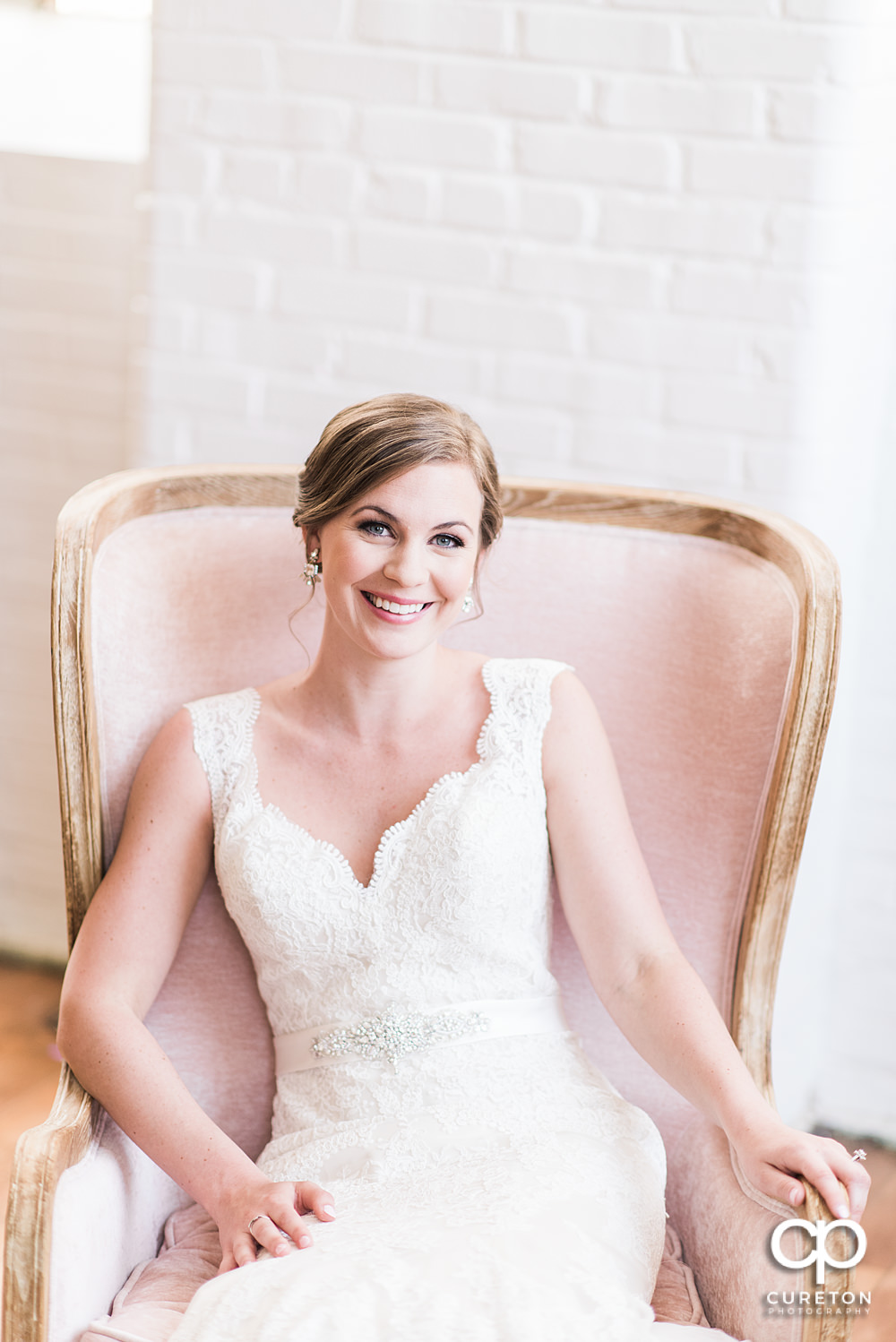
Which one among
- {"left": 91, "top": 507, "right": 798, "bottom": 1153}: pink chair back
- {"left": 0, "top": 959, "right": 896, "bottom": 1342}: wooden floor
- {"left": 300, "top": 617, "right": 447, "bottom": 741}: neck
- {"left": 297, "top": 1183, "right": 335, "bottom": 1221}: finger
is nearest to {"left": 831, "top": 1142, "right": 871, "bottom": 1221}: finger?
{"left": 91, "top": 507, "right": 798, "bottom": 1153}: pink chair back

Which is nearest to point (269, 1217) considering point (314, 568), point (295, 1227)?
point (295, 1227)

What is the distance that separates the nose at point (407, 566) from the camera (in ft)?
4.74

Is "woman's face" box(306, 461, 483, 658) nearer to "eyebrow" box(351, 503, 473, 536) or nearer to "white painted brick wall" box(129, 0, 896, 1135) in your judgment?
"eyebrow" box(351, 503, 473, 536)

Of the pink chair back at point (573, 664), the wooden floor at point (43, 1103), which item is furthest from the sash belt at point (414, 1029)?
the wooden floor at point (43, 1103)

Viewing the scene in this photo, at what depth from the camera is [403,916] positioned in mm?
1471

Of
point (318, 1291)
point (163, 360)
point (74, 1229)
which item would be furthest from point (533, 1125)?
point (163, 360)

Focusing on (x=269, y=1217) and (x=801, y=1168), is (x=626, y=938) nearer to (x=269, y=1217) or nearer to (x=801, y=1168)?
(x=801, y=1168)

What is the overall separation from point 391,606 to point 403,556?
61 millimetres

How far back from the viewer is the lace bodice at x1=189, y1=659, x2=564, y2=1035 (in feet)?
4.83

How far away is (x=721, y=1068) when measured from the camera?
1.35 metres

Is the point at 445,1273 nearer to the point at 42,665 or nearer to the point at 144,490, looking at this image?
the point at 144,490

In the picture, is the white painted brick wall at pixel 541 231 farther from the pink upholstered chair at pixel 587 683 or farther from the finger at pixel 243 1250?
the finger at pixel 243 1250

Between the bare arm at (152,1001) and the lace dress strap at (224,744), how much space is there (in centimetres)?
1

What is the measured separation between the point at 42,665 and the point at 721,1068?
1.82 metres
